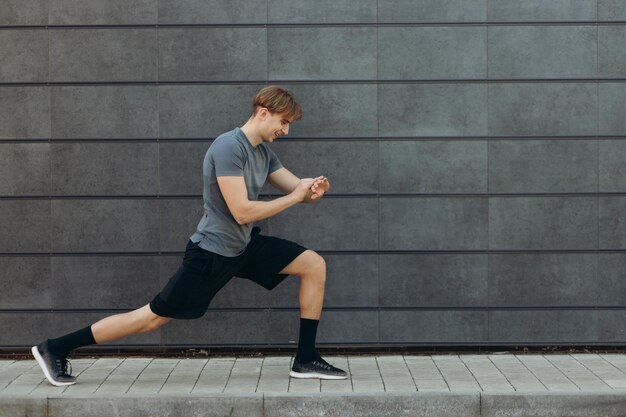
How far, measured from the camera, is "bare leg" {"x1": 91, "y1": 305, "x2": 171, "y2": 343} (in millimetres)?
6867

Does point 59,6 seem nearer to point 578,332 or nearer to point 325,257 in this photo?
point 325,257

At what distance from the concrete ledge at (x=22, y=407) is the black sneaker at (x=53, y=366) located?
0.36 meters

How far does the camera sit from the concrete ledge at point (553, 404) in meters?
6.46

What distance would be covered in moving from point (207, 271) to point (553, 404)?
2303 mm

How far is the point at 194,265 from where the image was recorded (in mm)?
6828

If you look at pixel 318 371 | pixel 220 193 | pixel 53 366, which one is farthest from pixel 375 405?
pixel 53 366

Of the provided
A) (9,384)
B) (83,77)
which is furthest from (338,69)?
(9,384)

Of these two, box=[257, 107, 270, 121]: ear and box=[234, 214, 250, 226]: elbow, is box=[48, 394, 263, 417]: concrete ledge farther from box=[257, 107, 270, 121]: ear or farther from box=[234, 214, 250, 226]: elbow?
box=[257, 107, 270, 121]: ear

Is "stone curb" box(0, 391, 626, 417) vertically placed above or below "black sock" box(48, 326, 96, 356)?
below

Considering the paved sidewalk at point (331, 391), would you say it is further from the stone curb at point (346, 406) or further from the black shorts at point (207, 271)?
the black shorts at point (207, 271)

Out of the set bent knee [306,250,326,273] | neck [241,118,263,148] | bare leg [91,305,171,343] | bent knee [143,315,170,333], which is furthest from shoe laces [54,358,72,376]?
neck [241,118,263,148]

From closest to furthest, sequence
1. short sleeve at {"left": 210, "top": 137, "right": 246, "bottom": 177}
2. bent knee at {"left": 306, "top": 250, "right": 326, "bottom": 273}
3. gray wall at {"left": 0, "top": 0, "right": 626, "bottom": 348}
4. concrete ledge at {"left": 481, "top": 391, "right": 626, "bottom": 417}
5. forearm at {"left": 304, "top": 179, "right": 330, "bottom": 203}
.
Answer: concrete ledge at {"left": 481, "top": 391, "right": 626, "bottom": 417}, forearm at {"left": 304, "top": 179, "right": 330, "bottom": 203}, short sleeve at {"left": 210, "top": 137, "right": 246, "bottom": 177}, bent knee at {"left": 306, "top": 250, "right": 326, "bottom": 273}, gray wall at {"left": 0, "top": 0, "right": 626, "bottom": 348}

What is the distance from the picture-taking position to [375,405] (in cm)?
648

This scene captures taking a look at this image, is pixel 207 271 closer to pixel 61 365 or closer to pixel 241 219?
pixel 241 219
